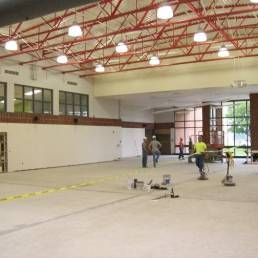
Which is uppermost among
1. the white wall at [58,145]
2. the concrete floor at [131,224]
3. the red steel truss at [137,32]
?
the red steel truss at [137,32]

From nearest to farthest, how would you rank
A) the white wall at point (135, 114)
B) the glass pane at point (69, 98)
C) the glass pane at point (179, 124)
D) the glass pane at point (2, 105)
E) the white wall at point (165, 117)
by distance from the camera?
the glass pane at point (2, 105)
the glass pane at point (69, 98)
the white wall at point (135, 114)
the glass pane at point (179, 124)
the white wall at point (165, 117)

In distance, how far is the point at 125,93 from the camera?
84.1ft

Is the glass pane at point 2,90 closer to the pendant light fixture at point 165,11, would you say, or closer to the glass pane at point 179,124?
the pendant light fixture at point 165,11

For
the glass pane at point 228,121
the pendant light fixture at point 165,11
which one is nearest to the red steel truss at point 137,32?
the pendant light fixture at point 165,11

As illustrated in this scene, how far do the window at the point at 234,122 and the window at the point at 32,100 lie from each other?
50.1 ft

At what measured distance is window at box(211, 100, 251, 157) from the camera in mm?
32969

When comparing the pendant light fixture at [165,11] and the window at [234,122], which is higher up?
the pendant light fixture at [165,11]

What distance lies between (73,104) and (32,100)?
3.73m

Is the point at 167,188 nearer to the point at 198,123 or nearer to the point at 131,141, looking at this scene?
the point at 131,141

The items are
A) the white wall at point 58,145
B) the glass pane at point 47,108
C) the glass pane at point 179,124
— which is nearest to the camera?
the white wall at point 58,145

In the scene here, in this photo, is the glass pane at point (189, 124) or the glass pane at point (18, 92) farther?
the glass pane at point (189, 124)

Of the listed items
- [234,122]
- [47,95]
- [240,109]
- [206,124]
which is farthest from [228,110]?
[47,95]

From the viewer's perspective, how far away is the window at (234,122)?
33.0 m

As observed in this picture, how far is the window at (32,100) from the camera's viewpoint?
21641 millimetres
